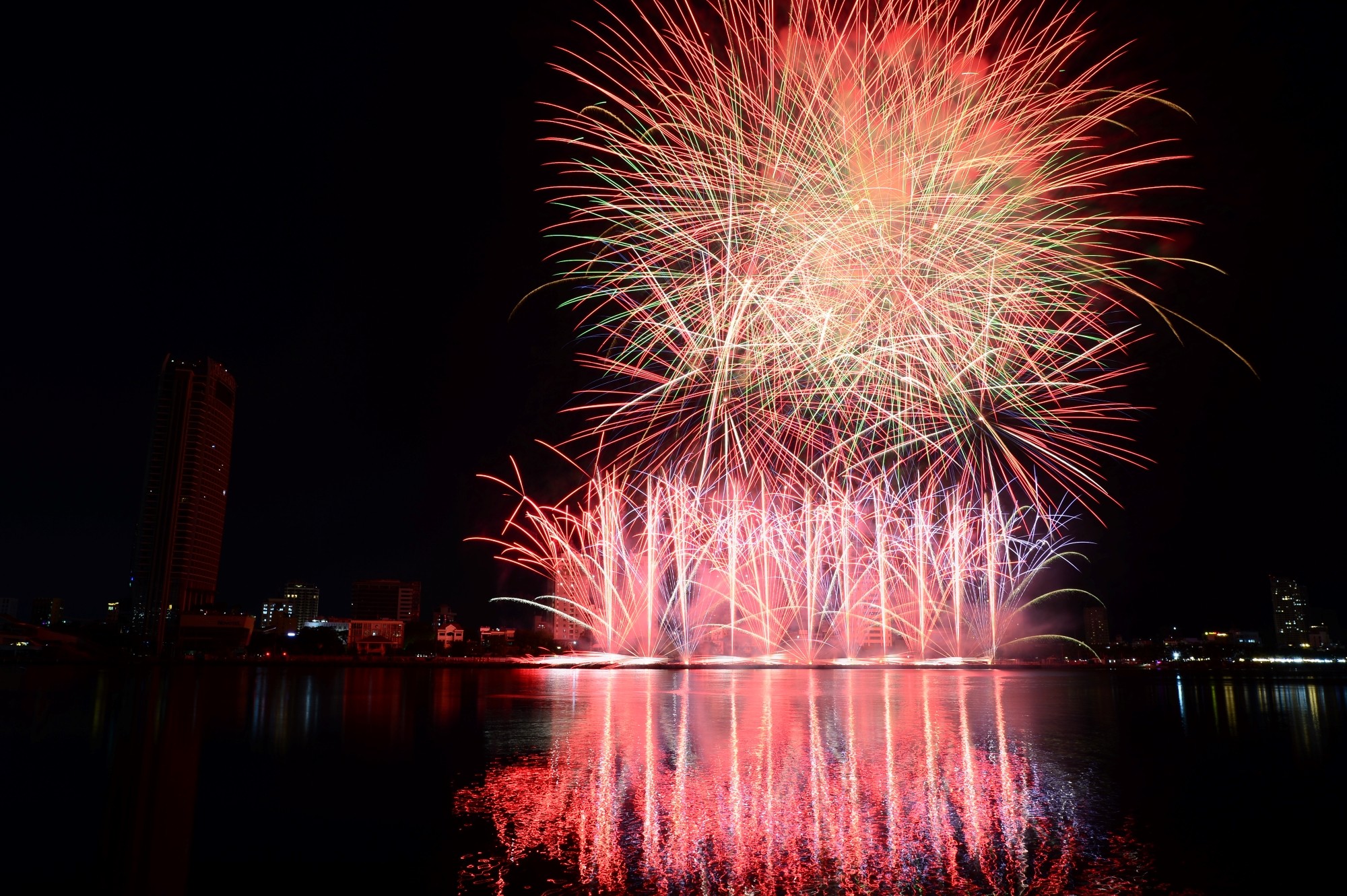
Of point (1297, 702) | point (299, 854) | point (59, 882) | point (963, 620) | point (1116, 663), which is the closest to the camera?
point (59, 882)

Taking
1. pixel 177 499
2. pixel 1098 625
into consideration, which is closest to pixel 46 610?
pixel 177 499

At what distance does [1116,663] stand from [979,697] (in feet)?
215

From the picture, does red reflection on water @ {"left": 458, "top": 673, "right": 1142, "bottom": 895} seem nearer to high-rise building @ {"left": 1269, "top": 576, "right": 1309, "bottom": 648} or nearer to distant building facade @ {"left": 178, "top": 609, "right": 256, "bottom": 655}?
distant building facade @ {"left": 178, "top": 609, "right": 256, "bottom": 655}

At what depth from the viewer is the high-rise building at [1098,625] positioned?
148 m

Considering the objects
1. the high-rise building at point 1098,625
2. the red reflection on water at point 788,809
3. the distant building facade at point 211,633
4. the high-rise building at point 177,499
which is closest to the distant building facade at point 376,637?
the distant building facade at point 211,633

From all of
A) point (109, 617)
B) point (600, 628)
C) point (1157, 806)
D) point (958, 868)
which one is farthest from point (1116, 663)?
point (109, 617)

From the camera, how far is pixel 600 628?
5525 cm

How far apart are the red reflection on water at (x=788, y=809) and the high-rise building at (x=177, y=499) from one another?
12634cm

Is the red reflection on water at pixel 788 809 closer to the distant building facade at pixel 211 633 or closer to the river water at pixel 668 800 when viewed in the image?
the river water at pixel 668 800

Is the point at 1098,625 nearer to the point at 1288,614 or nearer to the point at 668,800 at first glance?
the point at 1288,614

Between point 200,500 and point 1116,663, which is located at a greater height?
point 200,500

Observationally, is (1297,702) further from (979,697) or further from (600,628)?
(600,628)

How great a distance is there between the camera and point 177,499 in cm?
13000

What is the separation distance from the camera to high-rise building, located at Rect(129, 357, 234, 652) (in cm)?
12794
